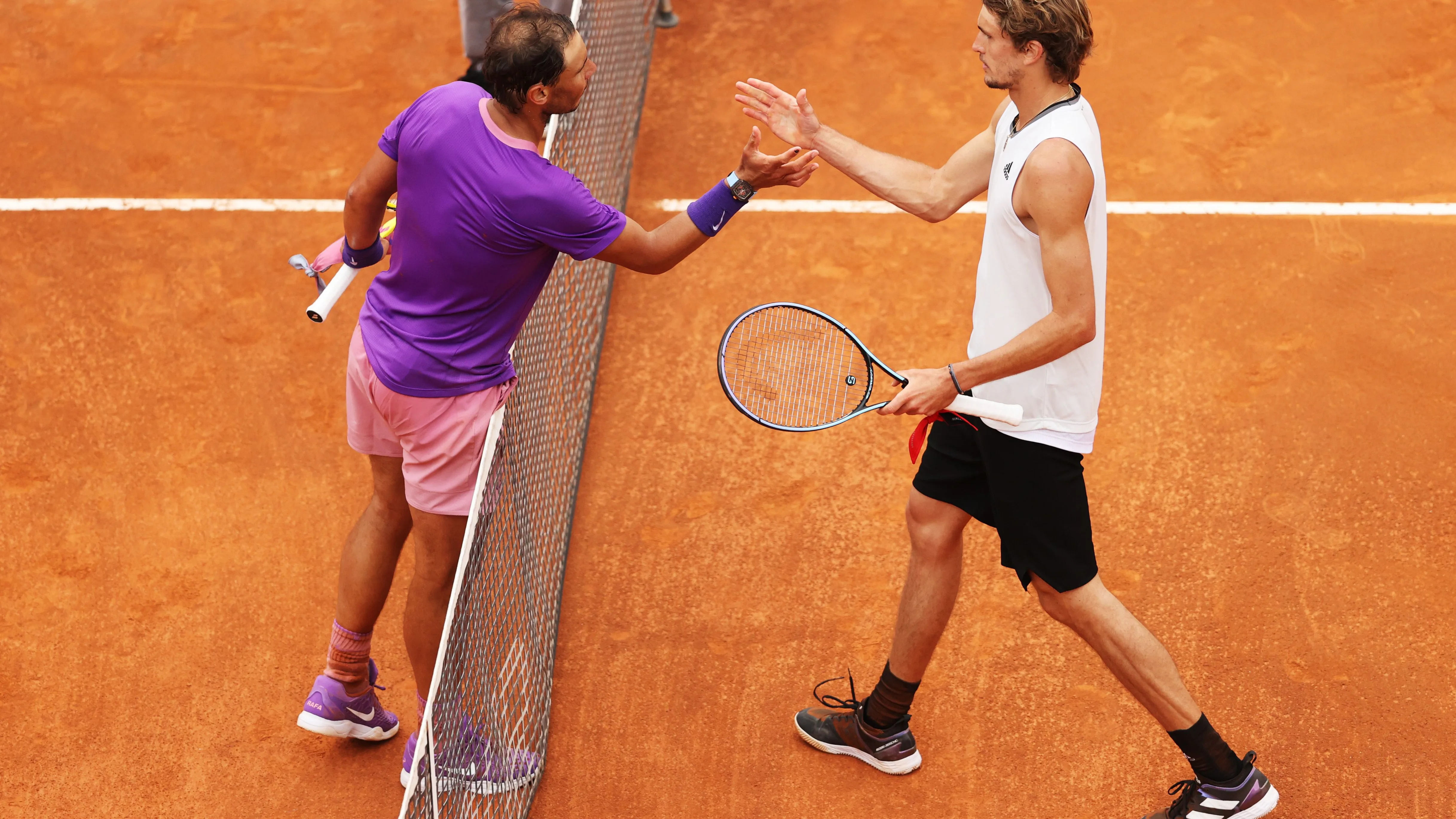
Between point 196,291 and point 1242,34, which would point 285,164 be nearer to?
point 196,291

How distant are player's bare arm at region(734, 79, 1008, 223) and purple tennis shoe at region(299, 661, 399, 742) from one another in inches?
78.6

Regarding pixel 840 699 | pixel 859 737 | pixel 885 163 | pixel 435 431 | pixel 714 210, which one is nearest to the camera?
pixel 714 210

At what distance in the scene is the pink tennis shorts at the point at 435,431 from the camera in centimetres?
327

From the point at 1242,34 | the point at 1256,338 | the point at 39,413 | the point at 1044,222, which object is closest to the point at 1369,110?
the point at 1242,34

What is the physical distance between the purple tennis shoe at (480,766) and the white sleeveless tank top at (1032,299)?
158 cm

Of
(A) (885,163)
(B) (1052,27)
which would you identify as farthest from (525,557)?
(B) (1052,27)

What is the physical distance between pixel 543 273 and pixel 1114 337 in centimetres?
270

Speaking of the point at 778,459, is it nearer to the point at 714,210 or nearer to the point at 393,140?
the point at 714,210

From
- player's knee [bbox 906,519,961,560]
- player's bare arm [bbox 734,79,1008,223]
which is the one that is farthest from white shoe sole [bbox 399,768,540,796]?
player's bare arm [bbox 734,79,1008,223]

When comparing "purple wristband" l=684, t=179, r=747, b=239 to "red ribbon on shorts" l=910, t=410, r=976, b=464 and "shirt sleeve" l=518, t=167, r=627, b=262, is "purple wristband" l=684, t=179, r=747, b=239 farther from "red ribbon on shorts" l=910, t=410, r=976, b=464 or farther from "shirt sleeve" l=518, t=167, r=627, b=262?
"red ribbon on shorts" l=910, t=410, r=976, b=464

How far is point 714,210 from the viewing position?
10.3ft

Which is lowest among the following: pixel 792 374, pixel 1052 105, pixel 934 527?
pixel 934 527

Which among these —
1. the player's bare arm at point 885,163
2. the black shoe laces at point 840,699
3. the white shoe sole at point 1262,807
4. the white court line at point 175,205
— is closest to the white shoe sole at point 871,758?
the black shoe laces at point 840,699

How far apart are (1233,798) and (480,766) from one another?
6.56 feet
